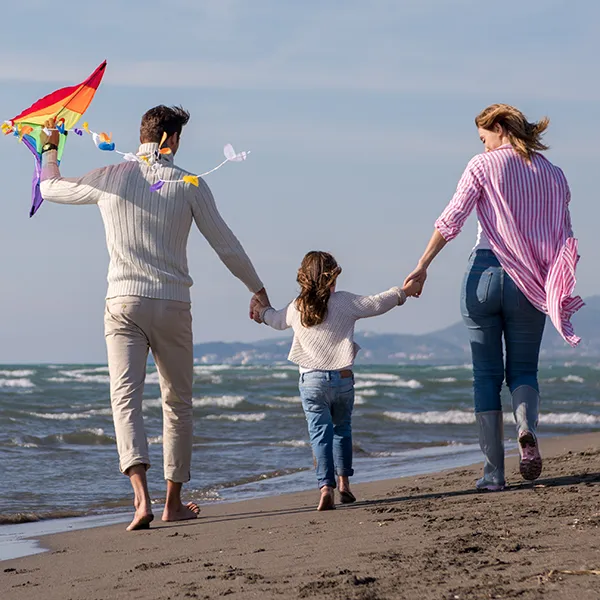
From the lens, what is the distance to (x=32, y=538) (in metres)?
4.57

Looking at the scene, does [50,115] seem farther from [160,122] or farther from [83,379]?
[83,379]

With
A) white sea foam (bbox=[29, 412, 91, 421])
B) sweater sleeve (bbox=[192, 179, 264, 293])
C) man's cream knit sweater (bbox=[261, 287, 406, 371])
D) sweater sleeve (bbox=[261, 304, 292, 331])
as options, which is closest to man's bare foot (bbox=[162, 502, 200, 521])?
man's cream knit sweater (bbox=[261, 287, 406, 371])

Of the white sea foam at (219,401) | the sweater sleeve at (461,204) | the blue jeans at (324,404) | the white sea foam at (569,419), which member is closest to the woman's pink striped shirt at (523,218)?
the sweater sleeve at (461,204)

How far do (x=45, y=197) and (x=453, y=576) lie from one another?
286cm

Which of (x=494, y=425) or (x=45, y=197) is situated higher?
(x=45, y=197)

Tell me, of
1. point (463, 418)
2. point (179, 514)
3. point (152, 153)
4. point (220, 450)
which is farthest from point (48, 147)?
point (463, 418)

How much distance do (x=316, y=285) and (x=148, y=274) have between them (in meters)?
0.87

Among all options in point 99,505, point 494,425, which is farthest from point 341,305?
point 99,505

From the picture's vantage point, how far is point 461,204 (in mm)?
4613

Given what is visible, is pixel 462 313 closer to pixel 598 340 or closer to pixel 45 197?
pixel 45 197

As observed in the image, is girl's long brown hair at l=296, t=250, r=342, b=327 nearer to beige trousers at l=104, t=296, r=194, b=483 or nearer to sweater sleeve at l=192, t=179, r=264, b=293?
sweater sleeve at l=192, t=179, r=264, b=293

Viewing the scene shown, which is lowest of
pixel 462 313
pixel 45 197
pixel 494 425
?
pixel 494 425

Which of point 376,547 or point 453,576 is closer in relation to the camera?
point 453,576

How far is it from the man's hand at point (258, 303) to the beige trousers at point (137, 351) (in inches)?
19.7
